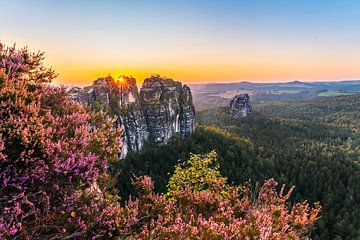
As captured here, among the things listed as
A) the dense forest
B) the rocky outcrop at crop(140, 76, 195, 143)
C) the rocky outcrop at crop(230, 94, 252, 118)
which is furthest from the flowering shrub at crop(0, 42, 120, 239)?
the rocky outcrop at crop(230, 94, 252, 118)

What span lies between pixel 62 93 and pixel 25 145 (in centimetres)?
471

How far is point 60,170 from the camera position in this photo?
8.20 metres

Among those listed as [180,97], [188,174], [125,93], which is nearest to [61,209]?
[188,174]

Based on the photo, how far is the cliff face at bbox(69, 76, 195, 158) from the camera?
295 feet

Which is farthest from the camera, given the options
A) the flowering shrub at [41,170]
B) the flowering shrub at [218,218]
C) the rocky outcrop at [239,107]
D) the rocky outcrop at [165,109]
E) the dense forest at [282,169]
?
the rocky outcrop at [239,107]

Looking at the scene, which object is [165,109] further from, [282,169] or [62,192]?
[62,192]

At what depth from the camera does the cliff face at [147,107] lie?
89875mm

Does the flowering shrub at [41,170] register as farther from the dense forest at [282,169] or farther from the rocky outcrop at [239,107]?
the rocky outcrop at [239,107]

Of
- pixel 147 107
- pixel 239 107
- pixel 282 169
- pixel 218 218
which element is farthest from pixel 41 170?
pixel 239 107

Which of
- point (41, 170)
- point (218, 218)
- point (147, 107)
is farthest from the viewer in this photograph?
point (147, 107)

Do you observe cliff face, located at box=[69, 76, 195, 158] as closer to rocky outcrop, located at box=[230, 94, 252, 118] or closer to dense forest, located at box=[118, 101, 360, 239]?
dense forest, located at box=[118, 101, 360, 239]

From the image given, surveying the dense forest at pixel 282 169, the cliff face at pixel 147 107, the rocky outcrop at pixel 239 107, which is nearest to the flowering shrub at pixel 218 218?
the dense forest at pixel 282 169

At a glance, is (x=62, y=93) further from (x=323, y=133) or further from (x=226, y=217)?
(x=323, y=133)

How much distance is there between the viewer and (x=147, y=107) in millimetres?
102625
